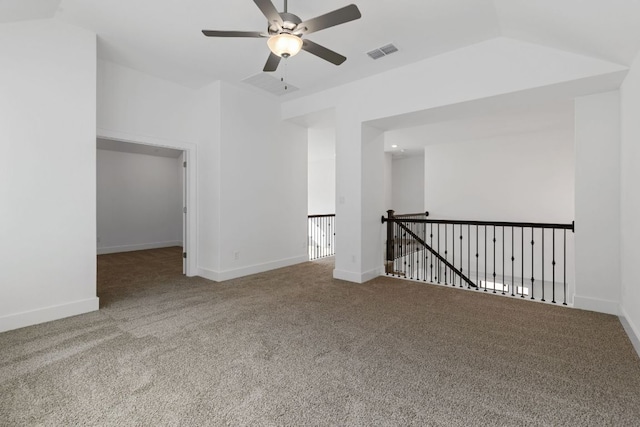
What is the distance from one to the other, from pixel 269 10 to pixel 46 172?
113 inches

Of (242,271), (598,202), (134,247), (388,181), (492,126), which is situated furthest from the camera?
(388,181)

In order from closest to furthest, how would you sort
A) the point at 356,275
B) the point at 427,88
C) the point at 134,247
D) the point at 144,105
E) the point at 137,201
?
the point at 427,88 < the point at 144,105 < the point at 356,275 < the point at 134,247 < the point at 137,201

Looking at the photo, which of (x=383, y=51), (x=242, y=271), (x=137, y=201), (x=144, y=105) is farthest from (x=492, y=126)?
(x=137, y=201)

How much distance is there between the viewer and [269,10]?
2.27 metres

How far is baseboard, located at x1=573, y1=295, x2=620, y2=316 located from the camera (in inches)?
134

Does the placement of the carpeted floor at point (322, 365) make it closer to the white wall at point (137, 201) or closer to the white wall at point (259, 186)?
the white wall at point (259, 186)

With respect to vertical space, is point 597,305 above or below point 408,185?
Result: below

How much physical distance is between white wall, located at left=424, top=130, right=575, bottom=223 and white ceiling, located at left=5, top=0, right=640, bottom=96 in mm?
4711

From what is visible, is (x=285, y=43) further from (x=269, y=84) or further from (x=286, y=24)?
(x=269, y=84)

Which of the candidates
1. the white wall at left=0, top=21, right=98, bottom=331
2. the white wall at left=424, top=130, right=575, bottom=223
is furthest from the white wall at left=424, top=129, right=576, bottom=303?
the white wall at left=0, top=21, right=98, bottom=331

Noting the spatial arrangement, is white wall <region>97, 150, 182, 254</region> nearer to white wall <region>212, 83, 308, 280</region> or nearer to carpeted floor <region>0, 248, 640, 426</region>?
white wall <region>212, 83, 308, 280</region>

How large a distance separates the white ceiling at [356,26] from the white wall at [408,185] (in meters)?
6.71

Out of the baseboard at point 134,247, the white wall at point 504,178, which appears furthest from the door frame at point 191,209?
the white wall at point 504,178

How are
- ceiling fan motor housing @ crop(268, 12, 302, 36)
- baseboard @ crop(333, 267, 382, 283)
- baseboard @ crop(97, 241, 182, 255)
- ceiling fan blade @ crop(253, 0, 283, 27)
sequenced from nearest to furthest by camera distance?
ceiling fan blade @ crop(253, 0, 283, 27) → ceiling fan motor housing @ crop(268, 12, 302, 36) → baseboard @ crop(333, 267, 382, 283) → baseboard @ crop(97, 241, 182, 255)
